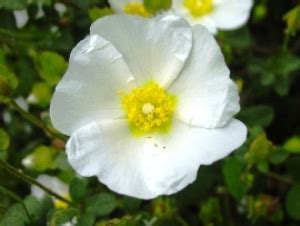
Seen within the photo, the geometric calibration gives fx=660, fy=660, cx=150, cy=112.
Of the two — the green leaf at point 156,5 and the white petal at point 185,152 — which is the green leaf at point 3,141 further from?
the green leaf at point 156,5

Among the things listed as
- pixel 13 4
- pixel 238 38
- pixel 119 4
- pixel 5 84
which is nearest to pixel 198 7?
pixel 238 38

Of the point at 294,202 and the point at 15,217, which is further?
the point at 294,202

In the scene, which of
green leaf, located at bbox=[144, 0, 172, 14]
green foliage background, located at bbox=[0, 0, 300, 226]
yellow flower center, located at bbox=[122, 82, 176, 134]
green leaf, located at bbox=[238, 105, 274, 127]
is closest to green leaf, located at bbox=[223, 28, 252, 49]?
green foliage background, located at bbox=[0, 0, 300, 226]

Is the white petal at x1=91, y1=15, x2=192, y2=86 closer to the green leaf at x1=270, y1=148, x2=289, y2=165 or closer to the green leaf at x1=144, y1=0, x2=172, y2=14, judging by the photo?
the green leaf at x1=144, y1=0, x2=172, y2=14

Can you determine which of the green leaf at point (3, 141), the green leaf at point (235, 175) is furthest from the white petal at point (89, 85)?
the green leaf at point (235, 175)

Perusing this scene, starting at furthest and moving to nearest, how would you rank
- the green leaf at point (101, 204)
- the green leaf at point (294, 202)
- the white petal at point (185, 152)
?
the green leaf at point (294, 202) → the green leaf at point (101, 204) → the white petal at point (185, 152)

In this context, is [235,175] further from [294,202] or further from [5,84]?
[5,84]
